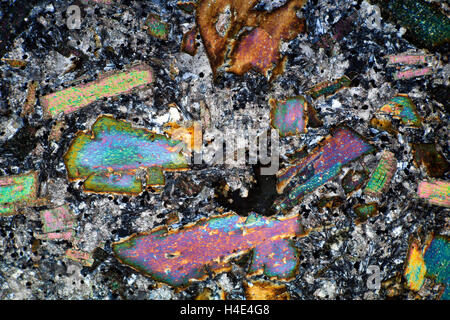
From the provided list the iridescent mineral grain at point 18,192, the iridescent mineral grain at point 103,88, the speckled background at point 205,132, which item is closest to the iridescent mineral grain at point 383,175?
the speckled background at point 205,132

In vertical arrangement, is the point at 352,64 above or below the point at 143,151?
above

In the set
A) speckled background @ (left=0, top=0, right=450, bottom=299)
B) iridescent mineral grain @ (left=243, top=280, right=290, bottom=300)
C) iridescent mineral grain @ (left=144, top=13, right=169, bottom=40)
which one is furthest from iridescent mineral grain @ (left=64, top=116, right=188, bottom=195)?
iridescent mineral grain @ (left=243, top=280, right=290, bottom=300)

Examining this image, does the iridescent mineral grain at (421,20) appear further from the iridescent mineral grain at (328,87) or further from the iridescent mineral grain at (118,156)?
the iridescent mineral grain at (118,156)

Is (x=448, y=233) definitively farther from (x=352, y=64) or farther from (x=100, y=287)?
(x=100, y=287)

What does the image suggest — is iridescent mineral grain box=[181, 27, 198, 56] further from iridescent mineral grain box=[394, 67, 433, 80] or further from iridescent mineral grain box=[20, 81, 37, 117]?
iridescent mineral grain box=[394, 67, 433, 80]

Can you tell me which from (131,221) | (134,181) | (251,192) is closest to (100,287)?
(131,221)

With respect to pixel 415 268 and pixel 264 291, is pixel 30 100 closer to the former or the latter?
pixel 264 291
